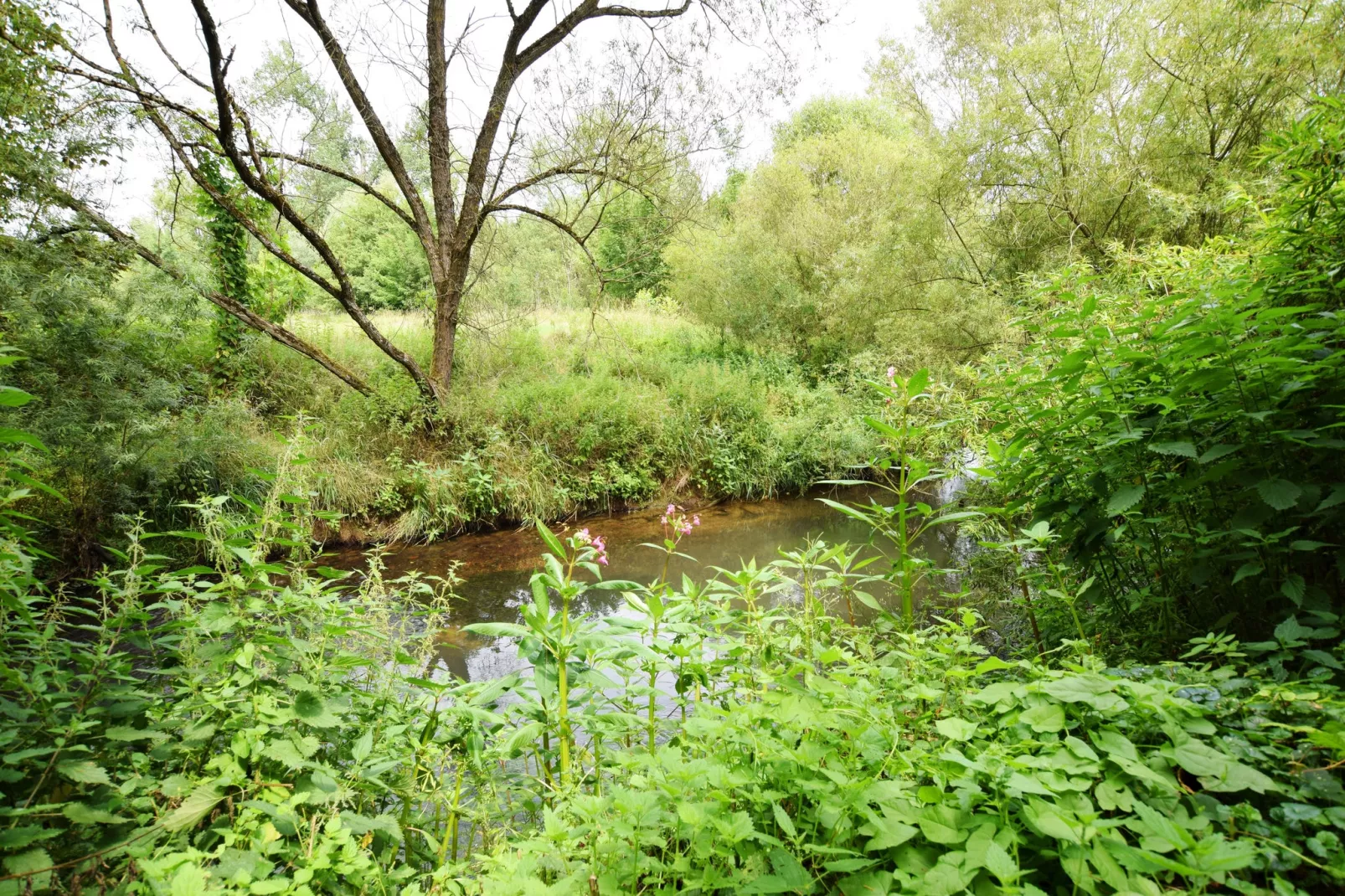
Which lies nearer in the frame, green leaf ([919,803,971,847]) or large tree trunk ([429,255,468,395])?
green leaf ([919,803,971,847])

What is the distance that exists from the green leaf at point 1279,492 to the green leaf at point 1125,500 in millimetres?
242

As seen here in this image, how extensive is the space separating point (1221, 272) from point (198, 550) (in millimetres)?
7879

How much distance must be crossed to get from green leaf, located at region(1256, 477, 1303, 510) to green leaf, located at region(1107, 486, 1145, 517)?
24 cm

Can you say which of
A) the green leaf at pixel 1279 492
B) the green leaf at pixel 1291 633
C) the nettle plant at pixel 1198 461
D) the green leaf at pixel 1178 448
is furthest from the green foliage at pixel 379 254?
the green leaf at pixel 1291 633

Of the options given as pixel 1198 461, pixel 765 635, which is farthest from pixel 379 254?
pixel 1198 461

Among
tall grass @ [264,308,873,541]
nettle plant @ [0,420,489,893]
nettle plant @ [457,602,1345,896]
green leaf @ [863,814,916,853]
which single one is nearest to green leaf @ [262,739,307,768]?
nettle plant @ [0,420,489,893]

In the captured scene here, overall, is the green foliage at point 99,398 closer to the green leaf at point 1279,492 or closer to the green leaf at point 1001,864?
the green leaf at point 1001,864

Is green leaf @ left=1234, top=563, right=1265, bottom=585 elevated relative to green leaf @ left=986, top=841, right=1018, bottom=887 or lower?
elevated

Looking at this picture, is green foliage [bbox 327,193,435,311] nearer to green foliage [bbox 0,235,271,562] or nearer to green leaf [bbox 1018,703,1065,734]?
green foliage [bbox 0,235,271,562]

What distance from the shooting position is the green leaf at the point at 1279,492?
53.6 inches

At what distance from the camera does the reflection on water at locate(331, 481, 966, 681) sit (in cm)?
467

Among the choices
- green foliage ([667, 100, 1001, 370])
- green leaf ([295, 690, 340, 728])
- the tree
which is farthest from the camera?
green foliage ([667, 100, 1001, 370])

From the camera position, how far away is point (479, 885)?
1.15 meters

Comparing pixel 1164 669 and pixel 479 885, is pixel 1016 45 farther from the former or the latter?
pixel 479 885
